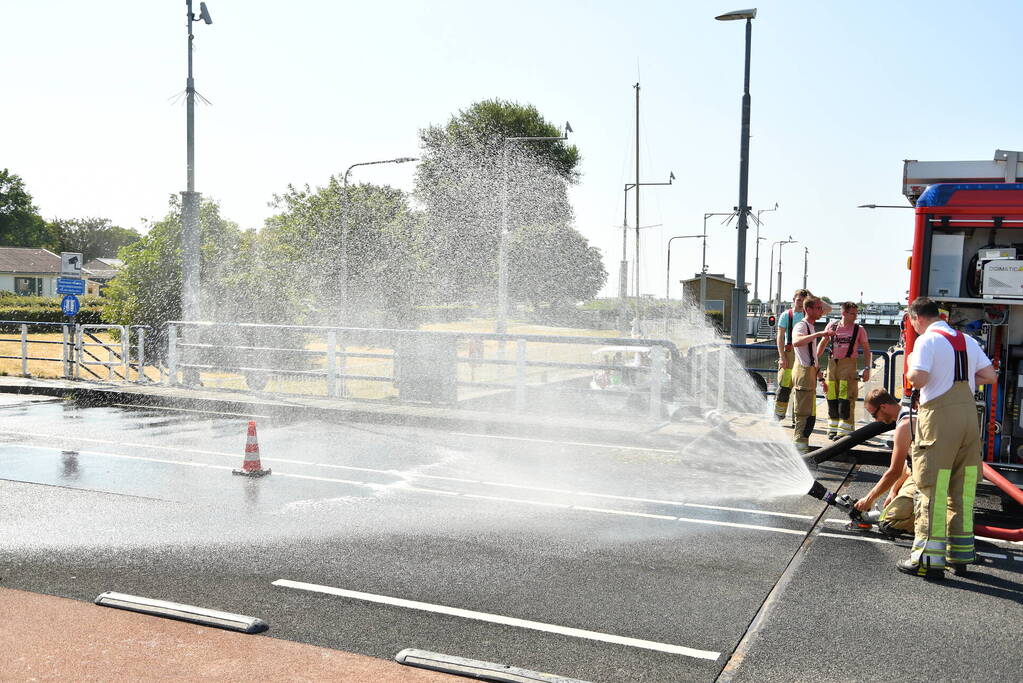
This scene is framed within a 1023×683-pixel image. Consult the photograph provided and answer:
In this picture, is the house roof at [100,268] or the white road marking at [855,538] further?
the house roof at [100,268]

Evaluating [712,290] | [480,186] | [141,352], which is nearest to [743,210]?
[141,352]

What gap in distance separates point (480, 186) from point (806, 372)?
41.1 meters

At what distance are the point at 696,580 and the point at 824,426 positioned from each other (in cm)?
739

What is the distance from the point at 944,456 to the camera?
5629mm

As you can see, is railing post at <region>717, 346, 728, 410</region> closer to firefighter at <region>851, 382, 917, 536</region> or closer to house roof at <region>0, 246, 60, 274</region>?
firefighter at <region>851, 382, 917, 536</region>

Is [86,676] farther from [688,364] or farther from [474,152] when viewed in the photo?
[474,152]

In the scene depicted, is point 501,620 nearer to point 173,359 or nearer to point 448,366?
point 448,366

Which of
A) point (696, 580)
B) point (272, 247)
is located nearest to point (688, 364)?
point (696, 580)

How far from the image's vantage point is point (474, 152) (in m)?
59.8

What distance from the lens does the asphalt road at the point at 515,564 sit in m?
4.36

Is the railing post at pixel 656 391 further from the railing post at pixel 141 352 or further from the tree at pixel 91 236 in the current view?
the tree at pixel 91 236

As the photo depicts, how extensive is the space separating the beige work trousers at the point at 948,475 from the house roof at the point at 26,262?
80969mm

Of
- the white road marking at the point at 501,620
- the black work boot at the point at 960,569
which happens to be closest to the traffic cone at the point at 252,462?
the white road marking at the point at 501,620

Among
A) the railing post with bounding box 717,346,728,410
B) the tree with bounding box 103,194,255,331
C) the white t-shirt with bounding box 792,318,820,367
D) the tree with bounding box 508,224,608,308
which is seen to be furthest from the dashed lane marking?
the tree with bounding box 508,224,608,308
